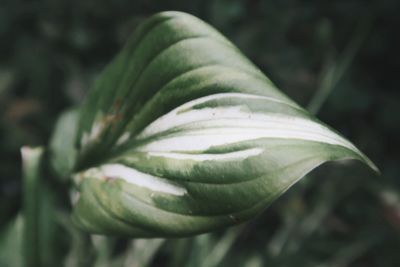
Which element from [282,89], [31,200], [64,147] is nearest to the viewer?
[31,200]

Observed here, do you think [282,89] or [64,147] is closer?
[64,147]

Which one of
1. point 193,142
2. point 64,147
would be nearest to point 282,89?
point 64,147

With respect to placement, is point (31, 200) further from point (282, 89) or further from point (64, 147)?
point (282, 89)

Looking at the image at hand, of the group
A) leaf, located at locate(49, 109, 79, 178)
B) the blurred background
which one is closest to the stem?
leaf, located at locate(49, 109, 79, 178)

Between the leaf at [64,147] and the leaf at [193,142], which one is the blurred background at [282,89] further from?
the leaf at [193,142]

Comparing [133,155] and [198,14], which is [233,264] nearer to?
[198,14]

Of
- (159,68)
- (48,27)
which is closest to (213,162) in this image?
(159,68)
